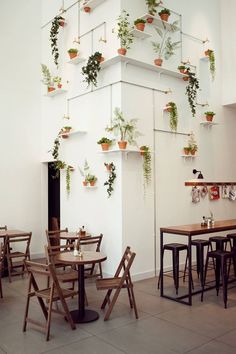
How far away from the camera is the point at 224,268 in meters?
4.47

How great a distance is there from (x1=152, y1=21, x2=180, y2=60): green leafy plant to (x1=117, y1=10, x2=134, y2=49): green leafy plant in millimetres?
683

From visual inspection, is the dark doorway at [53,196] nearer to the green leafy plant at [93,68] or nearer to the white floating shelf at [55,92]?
the white floating shelf at [55,92]

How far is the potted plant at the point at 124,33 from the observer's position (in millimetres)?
5430

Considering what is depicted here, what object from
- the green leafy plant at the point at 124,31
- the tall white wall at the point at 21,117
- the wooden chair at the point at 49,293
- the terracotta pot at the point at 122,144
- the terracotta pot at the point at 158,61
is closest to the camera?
the wooden chair at the point at 49,293

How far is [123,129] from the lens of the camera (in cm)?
549

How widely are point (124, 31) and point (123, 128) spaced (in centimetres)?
155

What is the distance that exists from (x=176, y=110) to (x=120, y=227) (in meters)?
2.41

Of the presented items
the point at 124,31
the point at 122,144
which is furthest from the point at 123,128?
the point at 124,31

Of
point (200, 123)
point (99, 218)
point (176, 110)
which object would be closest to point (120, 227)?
point (99, 218)

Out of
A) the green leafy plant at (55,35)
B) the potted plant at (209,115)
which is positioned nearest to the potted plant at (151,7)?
the green leafy plant at (55,35)

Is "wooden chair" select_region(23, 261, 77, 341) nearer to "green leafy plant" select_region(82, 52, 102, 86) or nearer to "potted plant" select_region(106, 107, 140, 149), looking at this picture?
"potted plant" select_region(106, 107, 140, 149)

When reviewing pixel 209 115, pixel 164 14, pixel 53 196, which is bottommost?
pixel 53 196

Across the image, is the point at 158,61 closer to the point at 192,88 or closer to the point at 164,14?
the point at 164,14

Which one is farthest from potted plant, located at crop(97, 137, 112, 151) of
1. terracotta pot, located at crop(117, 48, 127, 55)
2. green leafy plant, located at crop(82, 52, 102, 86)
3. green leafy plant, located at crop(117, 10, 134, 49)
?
green leafy plant, located at crop(117, 10, 134, 49)
